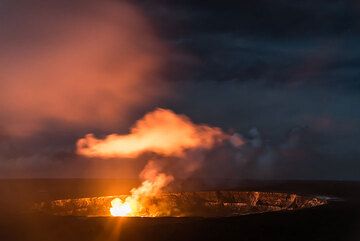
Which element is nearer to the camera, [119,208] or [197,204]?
[119,208]

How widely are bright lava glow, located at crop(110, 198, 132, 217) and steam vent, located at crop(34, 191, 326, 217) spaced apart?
1.96 ft

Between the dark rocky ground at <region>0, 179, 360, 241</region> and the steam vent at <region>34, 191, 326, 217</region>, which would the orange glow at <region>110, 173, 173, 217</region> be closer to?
the steam vent at <region>34, 191, 326, 217</region>

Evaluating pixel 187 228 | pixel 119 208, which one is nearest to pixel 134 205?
pixel 119 208

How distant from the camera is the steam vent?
57281 millimetres

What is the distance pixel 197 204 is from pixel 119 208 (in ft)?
32.5

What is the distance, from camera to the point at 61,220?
38.4m

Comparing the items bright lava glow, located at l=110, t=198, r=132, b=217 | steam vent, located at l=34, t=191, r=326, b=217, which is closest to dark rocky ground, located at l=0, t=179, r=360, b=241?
steam vent, located at l=34, t=191, r=326, b=217

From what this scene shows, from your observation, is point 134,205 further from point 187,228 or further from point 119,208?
point 187,228

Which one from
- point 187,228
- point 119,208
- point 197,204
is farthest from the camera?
point 197,204

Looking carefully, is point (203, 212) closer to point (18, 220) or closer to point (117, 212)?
point (117, 212)

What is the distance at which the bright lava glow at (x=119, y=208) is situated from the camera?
5922cm

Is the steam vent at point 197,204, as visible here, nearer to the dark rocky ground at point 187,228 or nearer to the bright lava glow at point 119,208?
the bright lava glow at point 119,208

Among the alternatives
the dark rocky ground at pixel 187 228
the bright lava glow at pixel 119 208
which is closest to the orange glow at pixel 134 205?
the bright lava glow at pixel 119 208

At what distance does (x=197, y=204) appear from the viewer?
6344cm
